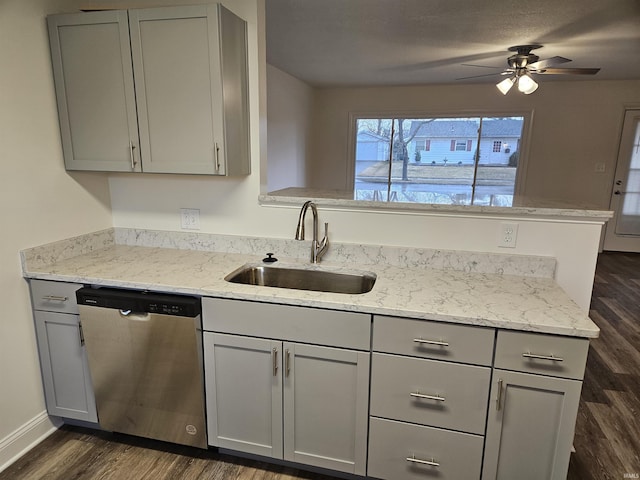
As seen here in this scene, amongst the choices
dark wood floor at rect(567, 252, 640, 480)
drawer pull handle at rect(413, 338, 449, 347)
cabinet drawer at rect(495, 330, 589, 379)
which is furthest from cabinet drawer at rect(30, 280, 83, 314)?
dark wood floor at rect(567, 252, 640, 480)

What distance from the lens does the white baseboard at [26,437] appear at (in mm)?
1832

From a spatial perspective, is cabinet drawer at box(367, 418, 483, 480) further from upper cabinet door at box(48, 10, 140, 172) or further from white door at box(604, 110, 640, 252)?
white door at box(604, 110, 640, 252)

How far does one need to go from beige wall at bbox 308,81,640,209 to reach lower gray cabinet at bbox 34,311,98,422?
5.39 metres

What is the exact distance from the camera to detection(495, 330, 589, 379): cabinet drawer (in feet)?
4.49

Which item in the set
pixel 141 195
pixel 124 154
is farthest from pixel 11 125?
pixel 141 195

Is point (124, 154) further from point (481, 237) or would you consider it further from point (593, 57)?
point (593, 57)

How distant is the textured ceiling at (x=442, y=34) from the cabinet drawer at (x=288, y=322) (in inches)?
83.8

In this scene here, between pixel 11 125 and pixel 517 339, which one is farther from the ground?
pixel 11 125

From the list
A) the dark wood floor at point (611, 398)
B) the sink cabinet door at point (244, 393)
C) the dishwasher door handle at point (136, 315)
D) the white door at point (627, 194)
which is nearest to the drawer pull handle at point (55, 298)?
the dishwasher door handle at point (136, 315)

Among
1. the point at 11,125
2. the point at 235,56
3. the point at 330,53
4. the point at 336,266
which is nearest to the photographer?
the point at 11,125

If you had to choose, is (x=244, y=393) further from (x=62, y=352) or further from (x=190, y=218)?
(x=190, y=218)

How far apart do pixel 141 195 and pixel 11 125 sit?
0.70m

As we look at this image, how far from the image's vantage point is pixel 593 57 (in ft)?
13.6

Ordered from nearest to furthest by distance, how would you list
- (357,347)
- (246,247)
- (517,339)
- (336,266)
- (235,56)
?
(517,339) → (357,347) → (235,56) → (336,266) → (246,247)
